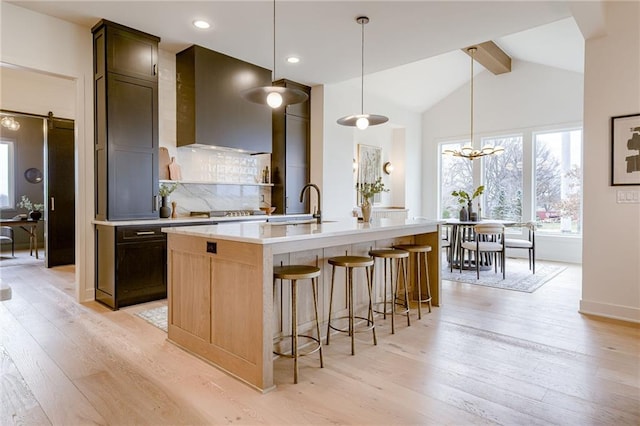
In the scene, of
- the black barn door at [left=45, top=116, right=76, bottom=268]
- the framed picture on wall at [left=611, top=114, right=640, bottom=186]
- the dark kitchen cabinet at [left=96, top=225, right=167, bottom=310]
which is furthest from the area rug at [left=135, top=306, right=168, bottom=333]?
the framed picture on wall at [left=611, top=114, right=640, bottom=186]

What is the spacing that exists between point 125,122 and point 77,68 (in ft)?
2.51

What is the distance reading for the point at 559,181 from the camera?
6.98 meters

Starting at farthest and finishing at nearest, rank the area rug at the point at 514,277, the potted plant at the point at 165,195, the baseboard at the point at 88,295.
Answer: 1. the area rug at the point at 514,277
2. the potted plant at the point at 165,195
3. the baseboard at the point at 88,295

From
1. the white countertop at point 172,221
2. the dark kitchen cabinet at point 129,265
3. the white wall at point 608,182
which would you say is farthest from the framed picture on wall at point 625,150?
the dark kitchen cabinet at point 129,265

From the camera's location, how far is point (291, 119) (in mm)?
6086

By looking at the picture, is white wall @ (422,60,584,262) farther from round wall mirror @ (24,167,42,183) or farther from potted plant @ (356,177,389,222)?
round wall mirror @ (24,167,42,183)

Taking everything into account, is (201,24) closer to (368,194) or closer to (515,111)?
(368,194)

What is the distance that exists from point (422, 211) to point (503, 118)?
262 centimetres

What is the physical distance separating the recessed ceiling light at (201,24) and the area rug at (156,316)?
3012mm

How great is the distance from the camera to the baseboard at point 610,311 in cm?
352

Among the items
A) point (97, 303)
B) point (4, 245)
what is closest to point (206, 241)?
point (97, 303)

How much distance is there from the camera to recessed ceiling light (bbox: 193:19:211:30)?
4012 millimetres

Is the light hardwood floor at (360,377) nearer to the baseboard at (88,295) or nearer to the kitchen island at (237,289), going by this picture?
the kitchen island at (237,289)

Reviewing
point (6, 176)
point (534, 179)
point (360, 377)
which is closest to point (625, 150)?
point (360, 377)
